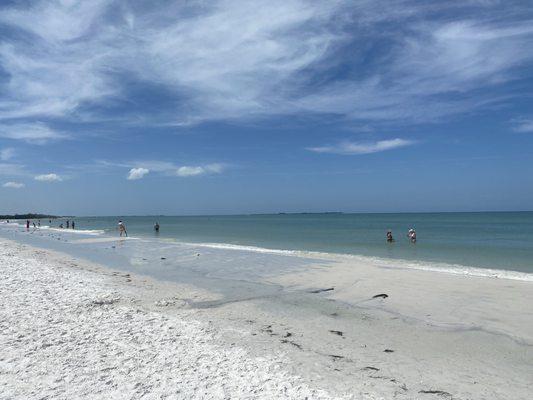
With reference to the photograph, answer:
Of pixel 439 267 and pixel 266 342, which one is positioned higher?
pixel 266 342

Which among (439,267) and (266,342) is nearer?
(266,342)

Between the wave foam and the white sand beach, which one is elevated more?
the white sand beach

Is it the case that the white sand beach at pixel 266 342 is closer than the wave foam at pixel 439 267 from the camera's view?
Yes

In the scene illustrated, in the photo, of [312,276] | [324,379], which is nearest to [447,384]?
[324,379]

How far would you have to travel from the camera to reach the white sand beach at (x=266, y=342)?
19.5ft

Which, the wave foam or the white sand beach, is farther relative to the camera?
the wave foam

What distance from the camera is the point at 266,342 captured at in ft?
26.6

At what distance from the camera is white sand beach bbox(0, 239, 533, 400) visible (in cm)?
594

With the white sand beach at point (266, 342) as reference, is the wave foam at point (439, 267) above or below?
below

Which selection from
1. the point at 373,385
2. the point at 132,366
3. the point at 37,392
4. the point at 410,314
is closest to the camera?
the point at 37,392

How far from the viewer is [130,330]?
8469mm

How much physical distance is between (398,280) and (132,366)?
462 inches

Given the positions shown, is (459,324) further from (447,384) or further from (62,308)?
(62,308)

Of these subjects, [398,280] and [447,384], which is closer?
[447,384]
